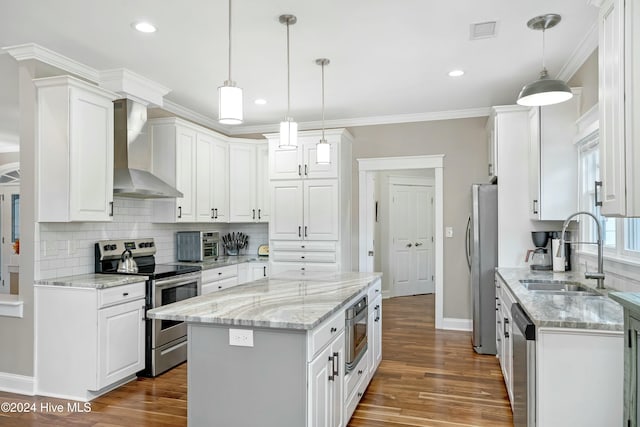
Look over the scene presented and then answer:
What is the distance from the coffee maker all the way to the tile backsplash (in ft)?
13.0

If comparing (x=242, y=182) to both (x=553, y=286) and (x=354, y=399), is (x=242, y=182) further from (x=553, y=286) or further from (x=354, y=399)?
(x=553, y=286)

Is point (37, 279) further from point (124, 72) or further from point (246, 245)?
point (246, 245)

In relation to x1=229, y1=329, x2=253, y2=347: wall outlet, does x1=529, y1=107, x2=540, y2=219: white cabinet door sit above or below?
above

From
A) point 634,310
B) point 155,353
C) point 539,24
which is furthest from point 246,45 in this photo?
point 634,310

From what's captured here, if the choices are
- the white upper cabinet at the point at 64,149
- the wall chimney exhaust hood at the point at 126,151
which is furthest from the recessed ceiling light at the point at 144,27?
the wall chimney exhaust hood at the point at 126,151

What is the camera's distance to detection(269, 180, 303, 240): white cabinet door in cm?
528

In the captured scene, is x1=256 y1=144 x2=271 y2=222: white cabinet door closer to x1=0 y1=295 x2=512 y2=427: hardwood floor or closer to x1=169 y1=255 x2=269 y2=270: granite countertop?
x1=169 y1=255 x2=269 y2=270: granite countertop

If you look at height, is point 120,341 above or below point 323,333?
below

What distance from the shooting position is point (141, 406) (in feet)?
10.3

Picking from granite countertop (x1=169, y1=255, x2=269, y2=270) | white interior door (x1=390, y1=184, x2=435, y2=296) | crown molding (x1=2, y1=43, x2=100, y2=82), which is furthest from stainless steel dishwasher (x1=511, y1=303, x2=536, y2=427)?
white interior door (x1=390, y1=184, x2=435, y2=296)

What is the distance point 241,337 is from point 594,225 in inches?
120

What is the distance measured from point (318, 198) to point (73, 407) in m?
3.20

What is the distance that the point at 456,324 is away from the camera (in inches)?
207

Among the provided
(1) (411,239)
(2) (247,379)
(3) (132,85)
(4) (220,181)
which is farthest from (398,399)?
(1) (411,239)
